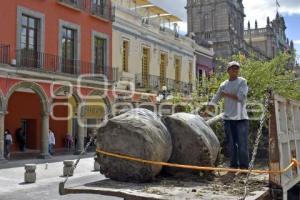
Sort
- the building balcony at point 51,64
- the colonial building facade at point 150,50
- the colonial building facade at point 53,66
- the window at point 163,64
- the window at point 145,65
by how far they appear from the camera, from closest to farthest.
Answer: the colonial building facade at point 53,66, the building balcony at point 51,64, the colonial building facade at point 150,50, the window at point 145,65, the window at point 163,64

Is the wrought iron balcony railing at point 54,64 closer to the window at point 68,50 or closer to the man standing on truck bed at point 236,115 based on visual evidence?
the window at point 68,50

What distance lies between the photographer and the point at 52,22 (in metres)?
20.7

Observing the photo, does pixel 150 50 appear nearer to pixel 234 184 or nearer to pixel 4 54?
pixel 4 54

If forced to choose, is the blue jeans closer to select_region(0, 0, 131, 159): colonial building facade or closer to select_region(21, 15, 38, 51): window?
select_region(0, 0, 131, 159): colonial building facade

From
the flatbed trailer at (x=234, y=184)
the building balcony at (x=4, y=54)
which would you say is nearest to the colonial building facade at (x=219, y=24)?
the building balcony at (x=4, y=54)

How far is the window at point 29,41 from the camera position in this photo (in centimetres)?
1906

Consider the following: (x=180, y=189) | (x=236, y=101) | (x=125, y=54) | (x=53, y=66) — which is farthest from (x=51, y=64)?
(x=180, y=189)

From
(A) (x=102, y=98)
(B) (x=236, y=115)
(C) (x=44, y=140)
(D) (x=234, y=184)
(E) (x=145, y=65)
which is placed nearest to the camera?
(D) (x=234, y=184)

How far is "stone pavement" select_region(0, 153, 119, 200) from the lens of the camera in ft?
35.9

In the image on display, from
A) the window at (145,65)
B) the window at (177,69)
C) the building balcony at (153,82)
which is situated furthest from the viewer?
the window at (177,69)

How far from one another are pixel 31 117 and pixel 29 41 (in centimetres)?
482

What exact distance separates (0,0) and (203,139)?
15558 mm

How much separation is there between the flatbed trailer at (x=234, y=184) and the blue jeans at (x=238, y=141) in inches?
13.4

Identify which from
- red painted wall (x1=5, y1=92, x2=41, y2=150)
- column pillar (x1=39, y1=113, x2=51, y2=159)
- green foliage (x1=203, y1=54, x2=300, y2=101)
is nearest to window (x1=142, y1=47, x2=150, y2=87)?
red painted wall (x1=5, y1=92, x2=41, y2=150)
